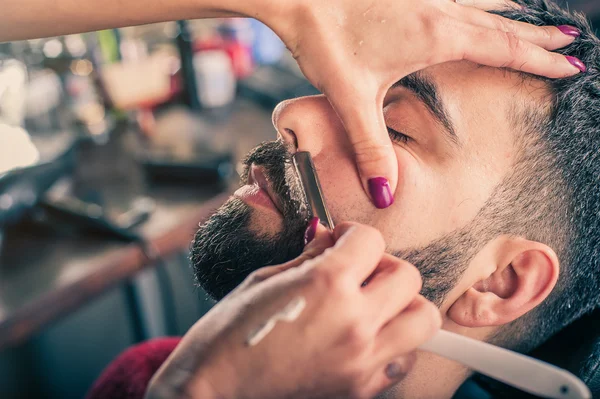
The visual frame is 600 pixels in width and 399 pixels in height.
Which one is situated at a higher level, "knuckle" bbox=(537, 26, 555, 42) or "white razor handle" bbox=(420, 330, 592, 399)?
"knuckle" bbox=(537, 26, 555, 42)

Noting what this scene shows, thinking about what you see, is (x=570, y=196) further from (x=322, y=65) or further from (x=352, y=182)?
(x=322, y=65)

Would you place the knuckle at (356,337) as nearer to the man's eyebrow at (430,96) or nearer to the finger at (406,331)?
the finger at (406,331)

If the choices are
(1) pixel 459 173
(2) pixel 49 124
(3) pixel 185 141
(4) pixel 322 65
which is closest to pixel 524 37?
(1) pixel 459 173

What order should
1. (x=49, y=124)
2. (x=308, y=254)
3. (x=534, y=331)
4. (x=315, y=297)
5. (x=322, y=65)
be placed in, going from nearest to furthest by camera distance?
(x=315, y=297), (x=308, y=254), (x=322, y=65), (x=534, y=331), (x=49, y=124)

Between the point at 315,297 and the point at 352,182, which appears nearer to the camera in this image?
the point at 315,297

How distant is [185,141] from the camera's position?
2537 mm

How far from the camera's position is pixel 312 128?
1064 millimetres

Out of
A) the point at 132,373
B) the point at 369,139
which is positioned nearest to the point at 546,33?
the point at 369,139

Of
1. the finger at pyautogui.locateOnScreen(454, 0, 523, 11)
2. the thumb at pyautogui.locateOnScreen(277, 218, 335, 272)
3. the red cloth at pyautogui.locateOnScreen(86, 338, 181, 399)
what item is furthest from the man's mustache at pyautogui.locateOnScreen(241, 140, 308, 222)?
the red cloth at pyautogui.locateOnScreen(86, 338, 181, 399)

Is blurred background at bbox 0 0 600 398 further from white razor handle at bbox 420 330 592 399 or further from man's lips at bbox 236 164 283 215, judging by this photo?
white razor handle at bbox 420 330 592 399

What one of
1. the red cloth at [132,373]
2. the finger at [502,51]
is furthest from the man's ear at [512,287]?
the red cloth at [132,373]

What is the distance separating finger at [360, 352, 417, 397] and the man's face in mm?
324

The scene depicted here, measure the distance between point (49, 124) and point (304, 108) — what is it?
1.82 m

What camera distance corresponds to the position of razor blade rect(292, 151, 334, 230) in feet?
3.19
